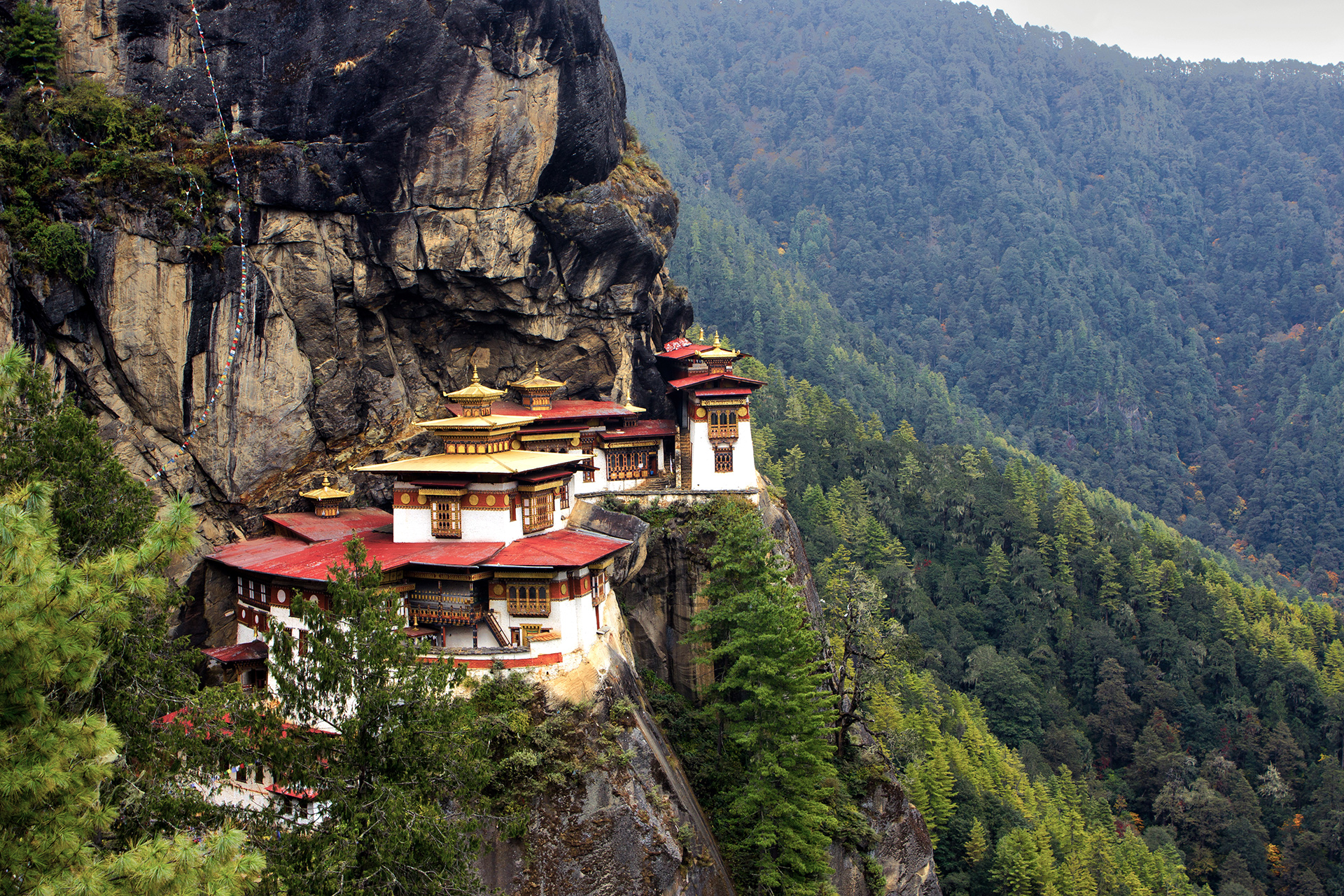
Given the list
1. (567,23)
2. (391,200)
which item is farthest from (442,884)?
(567,23)

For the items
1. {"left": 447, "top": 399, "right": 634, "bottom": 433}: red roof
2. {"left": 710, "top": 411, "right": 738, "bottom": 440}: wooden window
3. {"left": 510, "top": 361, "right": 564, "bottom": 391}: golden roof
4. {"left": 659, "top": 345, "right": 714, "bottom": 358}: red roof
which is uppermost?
{"left": 659, "top": 345, "right": 714, "bottom": 358}: red roof

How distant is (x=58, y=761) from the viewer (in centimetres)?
1185

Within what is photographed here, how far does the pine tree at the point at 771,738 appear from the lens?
26281mm

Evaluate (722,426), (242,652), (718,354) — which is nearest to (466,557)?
(242,652)

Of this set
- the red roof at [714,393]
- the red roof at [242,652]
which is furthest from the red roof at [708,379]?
the red roof at [242,652]

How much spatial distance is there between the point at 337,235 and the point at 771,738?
19.4 metres

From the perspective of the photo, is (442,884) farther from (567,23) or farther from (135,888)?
(567,23)

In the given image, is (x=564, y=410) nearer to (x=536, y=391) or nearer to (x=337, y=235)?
(x=536, y=391)

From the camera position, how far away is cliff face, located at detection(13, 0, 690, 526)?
92.6 ft

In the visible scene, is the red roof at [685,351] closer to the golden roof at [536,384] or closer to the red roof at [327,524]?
the golden roof at [536,384]

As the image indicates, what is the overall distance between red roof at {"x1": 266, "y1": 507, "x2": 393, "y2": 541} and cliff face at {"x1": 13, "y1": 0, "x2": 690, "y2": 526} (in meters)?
1.04

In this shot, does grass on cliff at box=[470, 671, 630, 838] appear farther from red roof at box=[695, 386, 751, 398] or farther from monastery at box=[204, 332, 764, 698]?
red roof at box=[695, 386, 751, 398]

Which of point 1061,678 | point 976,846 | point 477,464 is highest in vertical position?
point 477,464

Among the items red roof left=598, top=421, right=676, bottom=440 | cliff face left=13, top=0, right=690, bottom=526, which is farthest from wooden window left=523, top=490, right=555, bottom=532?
red roof left=598, top=421, right=676, bottom=440
